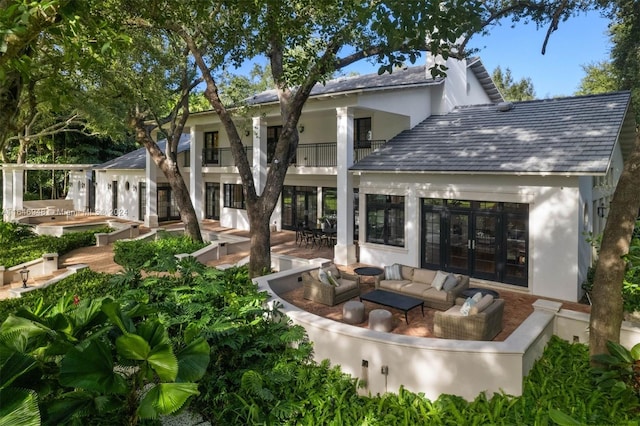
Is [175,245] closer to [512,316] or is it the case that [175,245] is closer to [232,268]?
[232,268]

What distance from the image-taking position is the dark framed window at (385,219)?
14758 mm

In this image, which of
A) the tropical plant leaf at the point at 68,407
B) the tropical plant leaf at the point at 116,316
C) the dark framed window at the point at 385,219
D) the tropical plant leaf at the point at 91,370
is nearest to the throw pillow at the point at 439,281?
the dark framed window at the point at 385,219

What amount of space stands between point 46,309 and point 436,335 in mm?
7316

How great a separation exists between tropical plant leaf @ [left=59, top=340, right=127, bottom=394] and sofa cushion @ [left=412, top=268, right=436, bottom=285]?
8.14m

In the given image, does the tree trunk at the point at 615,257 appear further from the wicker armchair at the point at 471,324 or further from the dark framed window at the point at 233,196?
the dark framed window at the point at 233,196

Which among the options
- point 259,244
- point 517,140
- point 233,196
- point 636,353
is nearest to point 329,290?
point 259,244

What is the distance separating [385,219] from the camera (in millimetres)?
15055

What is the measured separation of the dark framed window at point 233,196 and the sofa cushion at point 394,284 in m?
13.5

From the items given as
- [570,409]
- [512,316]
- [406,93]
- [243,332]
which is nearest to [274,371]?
[243,332]

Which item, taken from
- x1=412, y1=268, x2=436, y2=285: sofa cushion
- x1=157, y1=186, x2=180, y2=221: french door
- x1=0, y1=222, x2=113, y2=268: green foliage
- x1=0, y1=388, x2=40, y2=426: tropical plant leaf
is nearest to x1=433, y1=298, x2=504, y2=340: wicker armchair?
x1=412, y1=268, x2=436, y2=285: sofa cushion

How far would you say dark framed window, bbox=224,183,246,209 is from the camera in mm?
23328

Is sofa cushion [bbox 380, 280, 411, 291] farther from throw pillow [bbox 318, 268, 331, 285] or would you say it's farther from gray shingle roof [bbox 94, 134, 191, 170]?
gray shingle roof [bbox 94, 134, 191, 170]

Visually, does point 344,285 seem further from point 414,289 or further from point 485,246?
point 485,246

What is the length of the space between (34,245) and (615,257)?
21.8 meters
